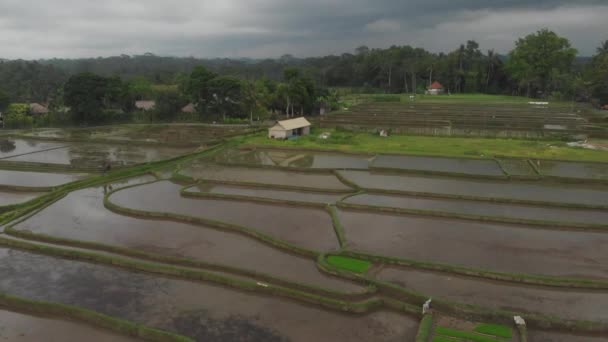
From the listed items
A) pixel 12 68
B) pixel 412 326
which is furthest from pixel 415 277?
pixel 12 68

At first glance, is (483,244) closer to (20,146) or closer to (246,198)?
(246,198)

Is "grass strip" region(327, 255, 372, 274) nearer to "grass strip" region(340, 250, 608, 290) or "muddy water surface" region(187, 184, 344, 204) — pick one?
"grass strip" region(340, 250, 608, 290)

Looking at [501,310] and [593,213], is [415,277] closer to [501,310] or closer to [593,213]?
[501,310]

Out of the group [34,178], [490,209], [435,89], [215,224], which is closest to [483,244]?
[490,209]

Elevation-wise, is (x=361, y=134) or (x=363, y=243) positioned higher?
(x=361, y=134)

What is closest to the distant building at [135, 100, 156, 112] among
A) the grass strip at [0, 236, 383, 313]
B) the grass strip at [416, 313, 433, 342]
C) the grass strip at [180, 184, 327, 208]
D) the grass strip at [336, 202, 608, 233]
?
the grass strip at [180, 184, 327, 208]
